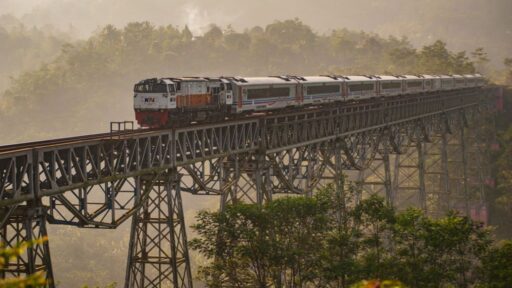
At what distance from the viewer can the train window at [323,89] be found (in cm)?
3756

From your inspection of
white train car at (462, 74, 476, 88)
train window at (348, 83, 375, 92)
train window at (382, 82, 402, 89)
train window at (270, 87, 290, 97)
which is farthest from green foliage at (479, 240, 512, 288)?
white train car at (462, 74, 476, 88)

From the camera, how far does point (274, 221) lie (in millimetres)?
23500

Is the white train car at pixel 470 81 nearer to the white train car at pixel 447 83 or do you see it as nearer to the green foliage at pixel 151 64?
the white train car at pixel 447 83

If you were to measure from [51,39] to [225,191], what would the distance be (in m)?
155

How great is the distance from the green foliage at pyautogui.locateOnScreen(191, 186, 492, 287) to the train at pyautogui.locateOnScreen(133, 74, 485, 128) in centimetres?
531

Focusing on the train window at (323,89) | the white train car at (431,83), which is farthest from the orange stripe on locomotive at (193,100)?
the white train car at (431,83)

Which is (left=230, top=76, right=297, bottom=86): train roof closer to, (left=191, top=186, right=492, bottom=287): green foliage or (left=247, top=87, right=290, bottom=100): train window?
(left=247, top=87, right=290, bottom=100): train window

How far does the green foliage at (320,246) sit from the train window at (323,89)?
535 inches

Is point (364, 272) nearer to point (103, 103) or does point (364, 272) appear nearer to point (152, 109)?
point (152, 109)

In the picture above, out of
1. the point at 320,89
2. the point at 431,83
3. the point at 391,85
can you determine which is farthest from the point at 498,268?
the point at 431,83

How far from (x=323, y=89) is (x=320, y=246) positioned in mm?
16284

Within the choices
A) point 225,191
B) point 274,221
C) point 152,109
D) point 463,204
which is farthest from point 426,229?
point 463,204

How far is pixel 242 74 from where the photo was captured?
131m

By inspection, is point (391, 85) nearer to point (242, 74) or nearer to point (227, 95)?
point (227, 95)
